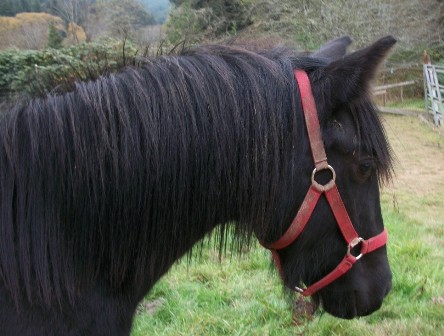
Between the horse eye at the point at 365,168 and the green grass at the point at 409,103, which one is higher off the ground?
the horse eye at the point at 365,168

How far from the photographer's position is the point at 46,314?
4.38 ft

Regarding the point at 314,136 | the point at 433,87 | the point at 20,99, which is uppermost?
the point at 20,99

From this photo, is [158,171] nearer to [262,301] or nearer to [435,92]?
[262,301]

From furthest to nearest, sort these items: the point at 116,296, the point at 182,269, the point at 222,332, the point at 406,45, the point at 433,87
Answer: the point at 406,45
the point at 433,87
the point at 182,269
the point at 222,332
the point at 116,296

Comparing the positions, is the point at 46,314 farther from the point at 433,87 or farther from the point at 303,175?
the point at 433,87

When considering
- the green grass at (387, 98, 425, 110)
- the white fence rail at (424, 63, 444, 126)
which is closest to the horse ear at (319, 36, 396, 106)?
the white fence rail at (424, 63, 444, 126)

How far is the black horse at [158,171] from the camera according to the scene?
135cm

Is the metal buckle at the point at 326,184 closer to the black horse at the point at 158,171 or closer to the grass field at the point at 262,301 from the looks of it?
the black horse at the point at 158,171

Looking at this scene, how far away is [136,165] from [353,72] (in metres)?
0.72

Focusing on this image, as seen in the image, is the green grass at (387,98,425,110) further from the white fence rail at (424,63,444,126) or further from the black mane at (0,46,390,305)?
the black mane at (0,46,390,305)

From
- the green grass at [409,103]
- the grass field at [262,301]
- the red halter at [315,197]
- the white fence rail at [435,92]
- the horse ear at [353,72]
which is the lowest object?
the green grass at [409,103]

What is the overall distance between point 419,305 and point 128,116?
9.16 ft

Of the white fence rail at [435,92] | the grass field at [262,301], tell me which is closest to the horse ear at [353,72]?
the grass field at [262,301]

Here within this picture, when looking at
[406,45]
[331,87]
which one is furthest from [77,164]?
[406,45]
